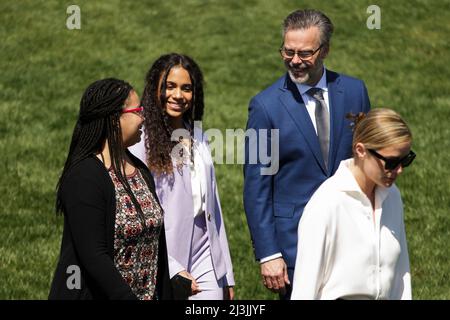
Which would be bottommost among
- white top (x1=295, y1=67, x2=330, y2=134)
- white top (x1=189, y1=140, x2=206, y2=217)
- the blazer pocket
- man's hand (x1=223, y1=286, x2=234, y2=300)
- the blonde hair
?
man's hand (x1=223, y1=286, x2=234, y2=300)

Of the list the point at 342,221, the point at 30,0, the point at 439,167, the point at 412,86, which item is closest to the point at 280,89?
the point at 342,221

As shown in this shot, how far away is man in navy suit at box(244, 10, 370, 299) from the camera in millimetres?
6094

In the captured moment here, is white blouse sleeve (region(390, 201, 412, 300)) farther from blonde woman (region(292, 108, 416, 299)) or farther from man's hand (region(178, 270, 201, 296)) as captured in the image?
man's hand (region(178, 270, 201, 296))

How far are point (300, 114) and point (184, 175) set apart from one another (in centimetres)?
84

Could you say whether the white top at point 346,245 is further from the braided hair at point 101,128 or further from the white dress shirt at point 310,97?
the white dress shirt at point 310,97

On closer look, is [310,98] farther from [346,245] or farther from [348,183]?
[346,245]

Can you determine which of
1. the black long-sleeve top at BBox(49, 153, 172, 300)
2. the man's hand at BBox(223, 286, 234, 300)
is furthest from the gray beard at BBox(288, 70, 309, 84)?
the black long-sleeve top at BBox(49, 153, 172, 300)

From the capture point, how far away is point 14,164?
1191 cm

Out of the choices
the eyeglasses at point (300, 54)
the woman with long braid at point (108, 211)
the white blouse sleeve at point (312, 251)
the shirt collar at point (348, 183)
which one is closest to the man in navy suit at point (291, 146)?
the eyeglasses at point (300, 54)

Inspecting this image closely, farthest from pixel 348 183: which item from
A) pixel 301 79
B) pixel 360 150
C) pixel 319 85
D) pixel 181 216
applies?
pixel 181 216

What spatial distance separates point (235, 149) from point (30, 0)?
6056mm

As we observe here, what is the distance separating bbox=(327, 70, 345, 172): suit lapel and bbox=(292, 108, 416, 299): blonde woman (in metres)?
1.22

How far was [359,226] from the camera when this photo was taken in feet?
15.9

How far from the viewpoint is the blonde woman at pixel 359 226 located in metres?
4.75
